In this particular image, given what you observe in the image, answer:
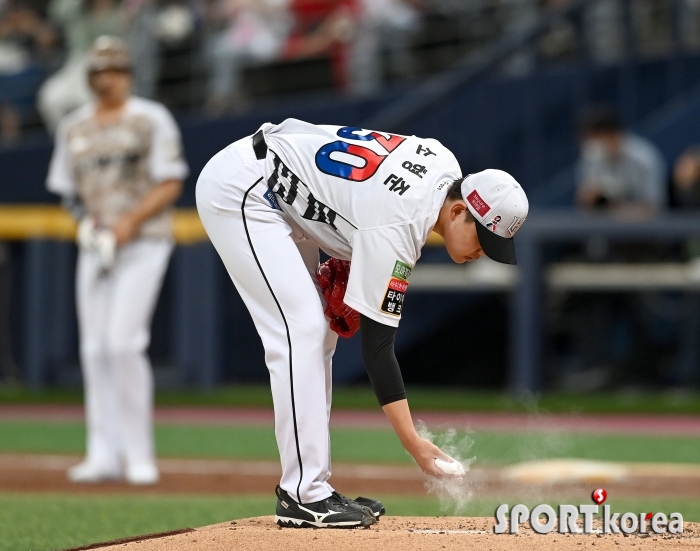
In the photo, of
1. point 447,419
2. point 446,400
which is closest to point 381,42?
point 446,400

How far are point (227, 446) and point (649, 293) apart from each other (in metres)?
4.24

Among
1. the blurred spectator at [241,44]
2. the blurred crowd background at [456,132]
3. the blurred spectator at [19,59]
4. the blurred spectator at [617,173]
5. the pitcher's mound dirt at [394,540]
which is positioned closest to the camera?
the pitcher's mound dirt at [394,540]

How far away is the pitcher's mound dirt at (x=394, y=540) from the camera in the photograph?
164 inches

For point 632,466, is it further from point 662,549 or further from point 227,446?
point 662,549

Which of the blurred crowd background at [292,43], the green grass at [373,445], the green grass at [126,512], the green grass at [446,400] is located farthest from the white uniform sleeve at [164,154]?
the blurred crowd background at [292,43]

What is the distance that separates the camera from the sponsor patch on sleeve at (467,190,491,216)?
4.43 metres

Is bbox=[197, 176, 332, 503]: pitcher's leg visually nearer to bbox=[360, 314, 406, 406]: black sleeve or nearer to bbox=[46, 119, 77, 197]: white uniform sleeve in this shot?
bbox=[360, 314, 406, 406]: black sleeve

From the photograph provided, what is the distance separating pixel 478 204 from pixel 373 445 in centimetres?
527

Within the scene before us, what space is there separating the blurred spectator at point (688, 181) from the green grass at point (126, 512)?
5.33 m

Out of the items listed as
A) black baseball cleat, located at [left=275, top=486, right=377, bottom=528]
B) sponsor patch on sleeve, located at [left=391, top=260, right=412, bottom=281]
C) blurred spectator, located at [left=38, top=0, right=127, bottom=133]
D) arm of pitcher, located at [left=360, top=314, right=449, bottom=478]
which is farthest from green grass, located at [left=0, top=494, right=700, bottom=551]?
blurred spectator, located at [left=38, top=0, right=127, bottom=133]

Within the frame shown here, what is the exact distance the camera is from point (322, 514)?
4.62 meters

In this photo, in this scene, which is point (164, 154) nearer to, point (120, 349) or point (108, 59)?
point (108, 59)

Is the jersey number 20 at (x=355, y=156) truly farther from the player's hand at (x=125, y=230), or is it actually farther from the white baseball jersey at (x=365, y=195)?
the player's hand at (x=125, y=230)

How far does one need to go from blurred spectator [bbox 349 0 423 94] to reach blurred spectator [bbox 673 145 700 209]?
12.5ft
